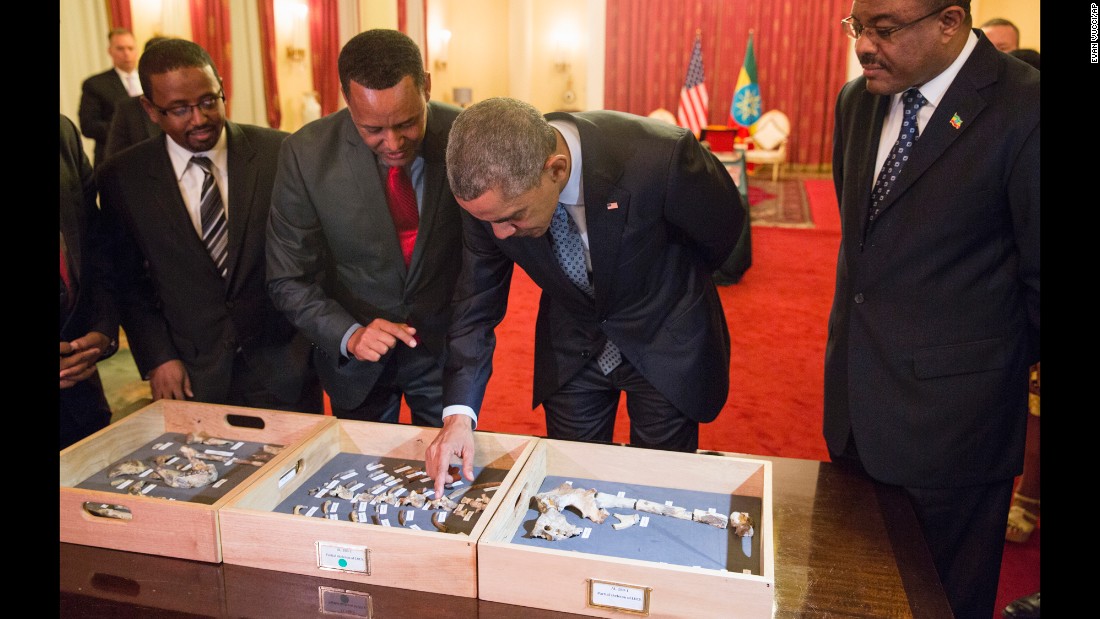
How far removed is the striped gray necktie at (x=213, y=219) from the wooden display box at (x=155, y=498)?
0.49 meters

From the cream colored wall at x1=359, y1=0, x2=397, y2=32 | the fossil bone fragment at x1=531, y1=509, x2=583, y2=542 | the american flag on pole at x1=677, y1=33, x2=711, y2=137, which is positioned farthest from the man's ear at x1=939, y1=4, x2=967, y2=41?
the cream colored wall at x1=359, y1=0, x2=397, y2=32

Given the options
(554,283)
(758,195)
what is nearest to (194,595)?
(554,283)

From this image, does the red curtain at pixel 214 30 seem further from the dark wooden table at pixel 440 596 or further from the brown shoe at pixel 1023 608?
the brown shoe at pixel 1023 608

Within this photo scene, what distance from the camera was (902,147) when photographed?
1.65 m

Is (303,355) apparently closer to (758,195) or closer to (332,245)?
(332,245)

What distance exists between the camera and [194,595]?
1.23 metres

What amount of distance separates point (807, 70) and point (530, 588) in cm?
1215

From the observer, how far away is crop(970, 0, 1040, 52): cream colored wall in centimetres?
895

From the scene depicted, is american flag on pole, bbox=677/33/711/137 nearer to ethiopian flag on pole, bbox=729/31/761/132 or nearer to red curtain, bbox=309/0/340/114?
ethiopian flag on pole, bbox=729/31/761/132

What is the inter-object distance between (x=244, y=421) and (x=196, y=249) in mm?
566

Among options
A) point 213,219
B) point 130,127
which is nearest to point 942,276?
point 213,219

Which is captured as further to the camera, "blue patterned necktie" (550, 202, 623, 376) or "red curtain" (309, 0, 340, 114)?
"red curtain" (309, 0, 340, 114)

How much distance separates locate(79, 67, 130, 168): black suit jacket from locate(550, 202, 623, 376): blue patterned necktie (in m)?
4.18

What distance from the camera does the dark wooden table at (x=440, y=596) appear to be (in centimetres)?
118
